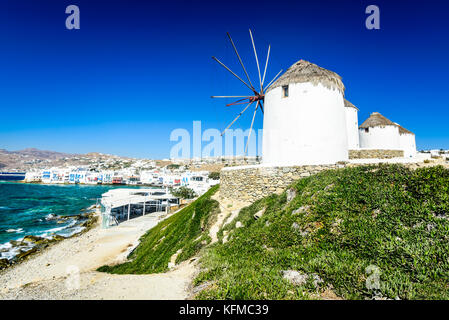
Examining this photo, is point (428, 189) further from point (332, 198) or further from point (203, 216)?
point (203, 216)

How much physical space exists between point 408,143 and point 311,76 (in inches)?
788

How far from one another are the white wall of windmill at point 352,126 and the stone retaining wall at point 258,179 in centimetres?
1362

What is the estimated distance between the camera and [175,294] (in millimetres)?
5340

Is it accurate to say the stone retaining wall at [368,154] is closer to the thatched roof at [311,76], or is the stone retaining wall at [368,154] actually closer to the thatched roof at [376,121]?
the thatched roof at [376,121]

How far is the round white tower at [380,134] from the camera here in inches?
915

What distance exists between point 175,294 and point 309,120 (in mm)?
12805

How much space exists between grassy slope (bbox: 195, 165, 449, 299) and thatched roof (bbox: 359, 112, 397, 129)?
19318 millimetres

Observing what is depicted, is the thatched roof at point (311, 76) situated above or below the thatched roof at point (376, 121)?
above

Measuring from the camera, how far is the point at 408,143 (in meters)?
25.5

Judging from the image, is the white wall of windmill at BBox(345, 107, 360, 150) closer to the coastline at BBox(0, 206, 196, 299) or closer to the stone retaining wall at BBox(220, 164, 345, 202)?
the stone retaining wall at BBox(220, 164, 345, 202)

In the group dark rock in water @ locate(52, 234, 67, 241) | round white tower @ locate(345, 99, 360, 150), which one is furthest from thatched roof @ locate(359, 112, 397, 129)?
dark rock in water @ locate(52, 234, 67, 241)

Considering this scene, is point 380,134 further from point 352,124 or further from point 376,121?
point 352,124

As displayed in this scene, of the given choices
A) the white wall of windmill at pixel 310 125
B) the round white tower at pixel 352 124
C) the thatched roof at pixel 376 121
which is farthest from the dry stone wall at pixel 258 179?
the thatched roof at pixel 376 121

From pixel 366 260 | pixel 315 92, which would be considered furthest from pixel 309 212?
pixel 315 92
